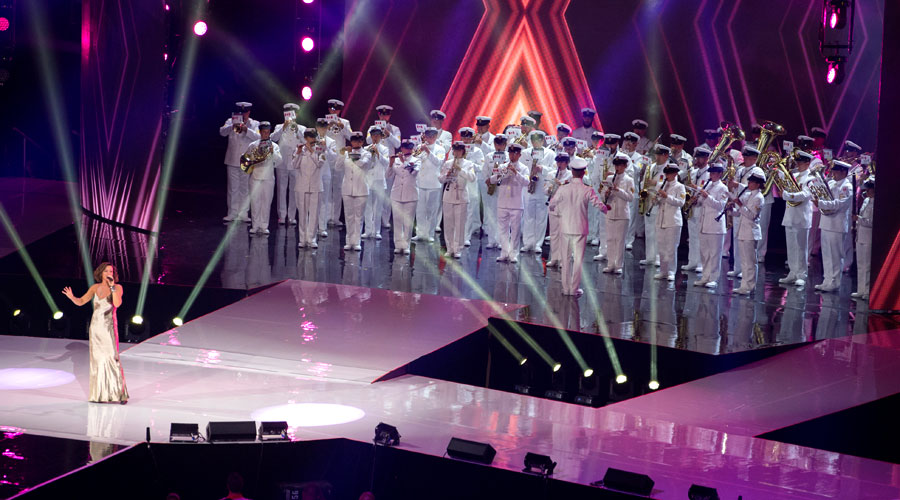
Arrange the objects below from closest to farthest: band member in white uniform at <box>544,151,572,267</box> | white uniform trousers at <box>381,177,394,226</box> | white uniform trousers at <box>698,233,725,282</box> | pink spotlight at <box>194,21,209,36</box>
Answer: white uniform trousers at <box>698,233,725,282</box> → band member in white uniform at <box>544,151,572,267</box> → white uniform trousers at <box>381,177,394,226</box> → pink spotlight at <box>194,21,209,36</box>

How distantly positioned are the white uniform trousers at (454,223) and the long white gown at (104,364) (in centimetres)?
A: 685

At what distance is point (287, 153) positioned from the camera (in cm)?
1645

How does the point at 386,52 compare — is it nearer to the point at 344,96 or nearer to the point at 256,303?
the point at 344,96

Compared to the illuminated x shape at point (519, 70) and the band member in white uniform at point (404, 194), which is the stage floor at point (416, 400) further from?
the illuminated x shape at point (519, 70)

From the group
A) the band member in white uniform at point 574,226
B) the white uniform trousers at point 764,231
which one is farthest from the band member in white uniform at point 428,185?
the white uniform trousers at point 764,231

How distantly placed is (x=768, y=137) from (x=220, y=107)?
9.37 meters

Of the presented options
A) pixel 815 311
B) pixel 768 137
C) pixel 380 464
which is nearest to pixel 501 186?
pixel 768 137

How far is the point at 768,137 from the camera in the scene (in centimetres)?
1391

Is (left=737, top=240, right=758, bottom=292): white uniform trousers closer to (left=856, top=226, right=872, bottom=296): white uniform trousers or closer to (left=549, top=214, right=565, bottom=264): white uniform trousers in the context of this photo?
(left=856, top=226, right=872, bottom=296): white uniform trousers

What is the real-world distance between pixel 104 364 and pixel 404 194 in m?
7.00

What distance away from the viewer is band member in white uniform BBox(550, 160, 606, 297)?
1256 centimetres

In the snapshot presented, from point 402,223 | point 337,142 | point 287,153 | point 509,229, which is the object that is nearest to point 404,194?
point 402,223

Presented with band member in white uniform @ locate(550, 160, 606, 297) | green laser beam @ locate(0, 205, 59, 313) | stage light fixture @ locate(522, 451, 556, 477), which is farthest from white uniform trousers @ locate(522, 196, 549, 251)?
stage light fixture @ locate(522, 451, 556, 477)

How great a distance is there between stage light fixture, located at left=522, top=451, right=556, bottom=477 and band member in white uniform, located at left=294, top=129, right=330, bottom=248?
820 cm
